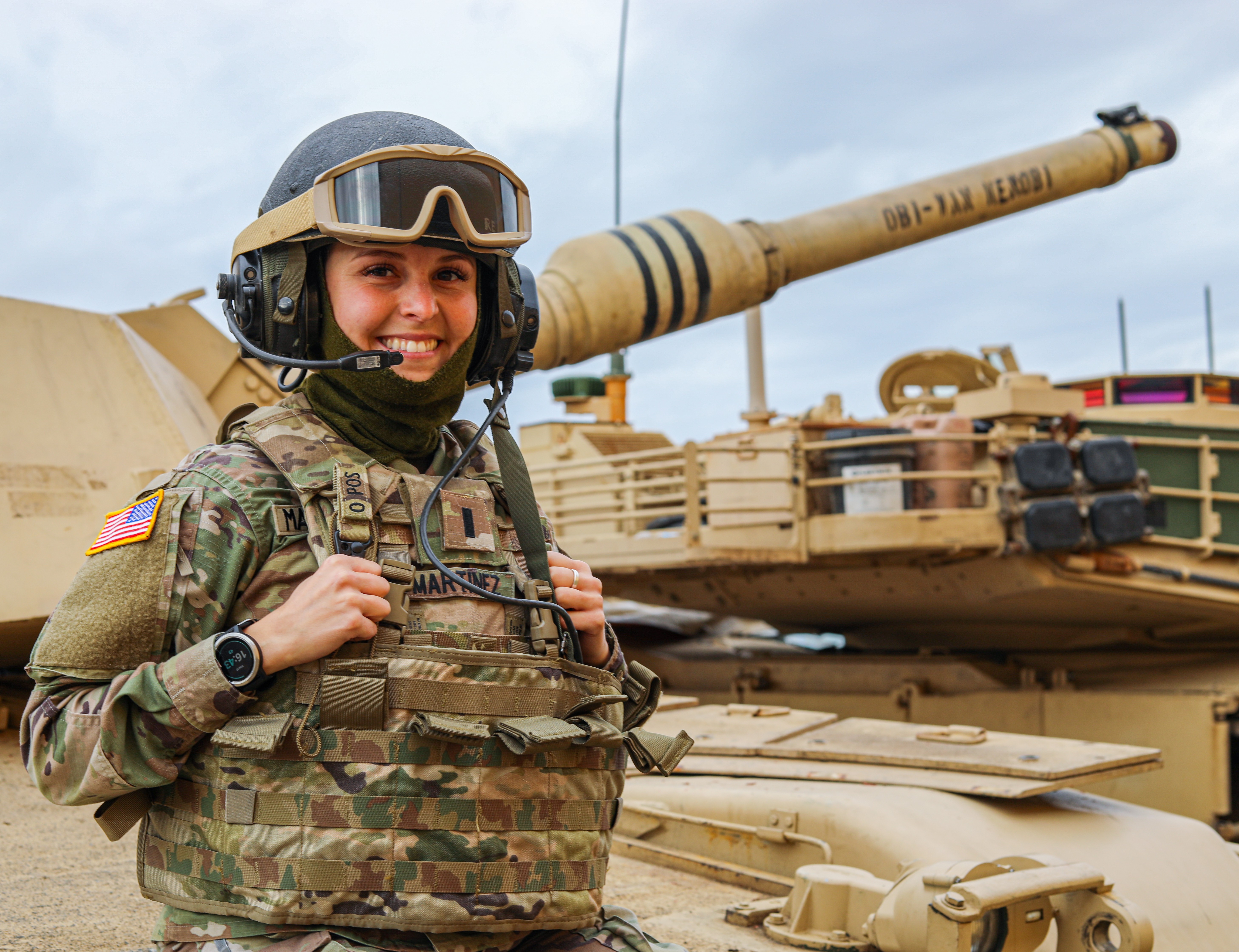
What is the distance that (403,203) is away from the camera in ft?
5.57

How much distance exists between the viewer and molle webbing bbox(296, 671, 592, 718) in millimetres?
1587

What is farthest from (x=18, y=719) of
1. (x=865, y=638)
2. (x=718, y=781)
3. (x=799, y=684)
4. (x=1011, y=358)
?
(x=1011, y=358)

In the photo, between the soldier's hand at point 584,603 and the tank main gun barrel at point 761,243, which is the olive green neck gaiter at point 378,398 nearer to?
the soldier's hand at point 584,603

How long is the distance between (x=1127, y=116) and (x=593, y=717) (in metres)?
10.1

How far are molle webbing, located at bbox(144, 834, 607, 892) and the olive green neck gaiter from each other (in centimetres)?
58

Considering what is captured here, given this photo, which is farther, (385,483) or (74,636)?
(385,483)

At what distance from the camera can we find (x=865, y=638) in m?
11.0

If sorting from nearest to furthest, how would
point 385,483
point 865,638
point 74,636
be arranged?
point 74,636 < point 385,483 < point 865,638

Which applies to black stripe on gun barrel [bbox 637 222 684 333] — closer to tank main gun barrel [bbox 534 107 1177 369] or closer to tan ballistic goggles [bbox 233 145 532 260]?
tank main gun barrel [bbox 534 107 1177 369]

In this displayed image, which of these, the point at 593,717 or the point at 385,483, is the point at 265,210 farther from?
the point at 593,717

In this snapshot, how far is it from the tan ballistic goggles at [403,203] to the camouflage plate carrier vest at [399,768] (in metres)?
0.29

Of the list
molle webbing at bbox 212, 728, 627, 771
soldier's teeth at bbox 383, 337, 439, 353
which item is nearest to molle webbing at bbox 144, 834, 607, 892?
molle webbing at bbox 212, 728, 627, 771

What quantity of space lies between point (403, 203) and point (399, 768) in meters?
0.78

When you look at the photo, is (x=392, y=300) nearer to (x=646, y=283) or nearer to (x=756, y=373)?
(x=646, y=283)
